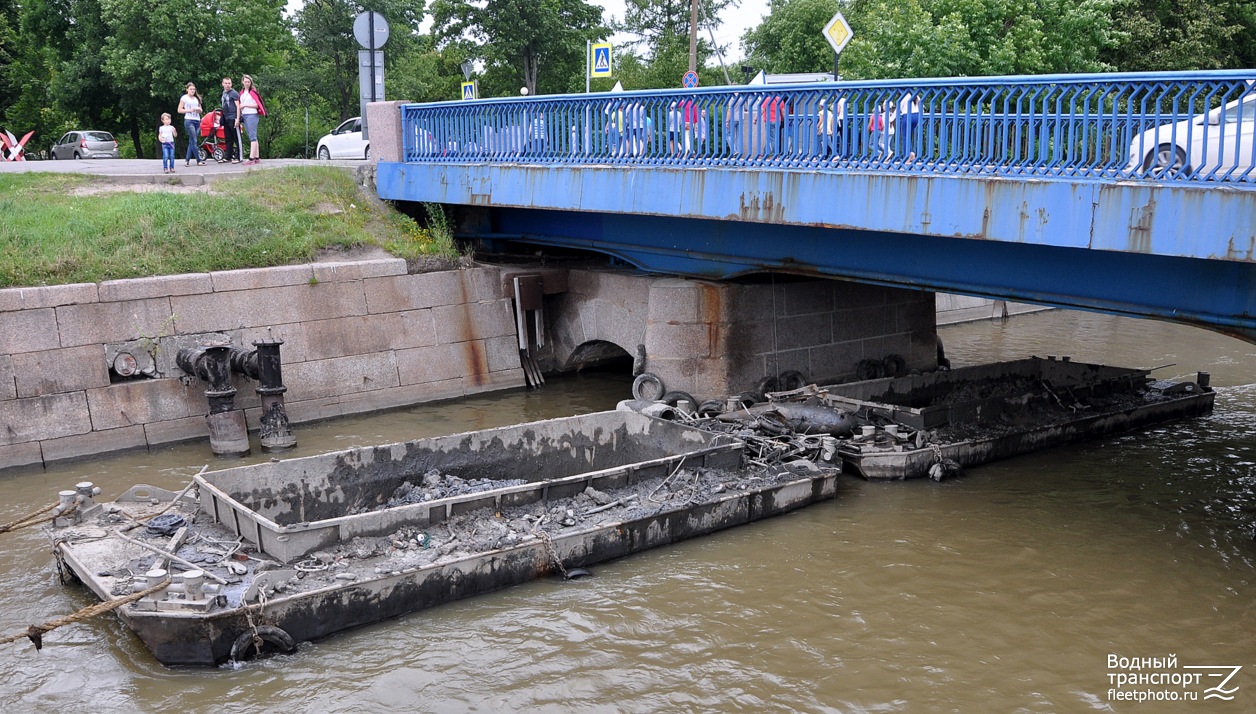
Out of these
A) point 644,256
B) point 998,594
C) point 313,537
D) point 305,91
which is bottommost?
point 998,594

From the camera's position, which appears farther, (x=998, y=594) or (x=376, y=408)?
(x=376, y=408)

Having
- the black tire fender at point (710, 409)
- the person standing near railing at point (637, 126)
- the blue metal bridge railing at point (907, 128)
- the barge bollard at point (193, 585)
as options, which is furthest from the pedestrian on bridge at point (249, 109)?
the barge bollard at point (193, 585)

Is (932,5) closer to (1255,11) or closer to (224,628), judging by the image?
(1255,11)

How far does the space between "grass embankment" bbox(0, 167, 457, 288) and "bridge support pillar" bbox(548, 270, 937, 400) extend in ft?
9.21

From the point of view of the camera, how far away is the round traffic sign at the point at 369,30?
57.6 ft

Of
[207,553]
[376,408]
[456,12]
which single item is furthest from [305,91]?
[207,553]

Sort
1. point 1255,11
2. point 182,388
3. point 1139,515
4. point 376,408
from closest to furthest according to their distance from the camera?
point 1139,515 → point 182,388 → point 376,408 → point 1255,11

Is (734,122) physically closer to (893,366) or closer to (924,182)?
(924,182)

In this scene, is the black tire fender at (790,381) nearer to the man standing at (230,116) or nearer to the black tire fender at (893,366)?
the black tire fender at (893,366)

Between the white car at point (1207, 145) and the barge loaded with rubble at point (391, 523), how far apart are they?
4.39 meters

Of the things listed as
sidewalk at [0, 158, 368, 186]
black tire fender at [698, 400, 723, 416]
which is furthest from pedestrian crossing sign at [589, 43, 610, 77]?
black tire fender at [698, 400, 723, 416]

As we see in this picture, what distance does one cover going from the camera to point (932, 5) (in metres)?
23.9

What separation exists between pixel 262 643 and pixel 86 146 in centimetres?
2812

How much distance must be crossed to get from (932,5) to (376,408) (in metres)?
16.1
